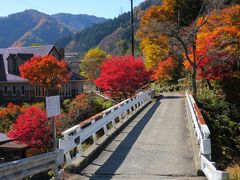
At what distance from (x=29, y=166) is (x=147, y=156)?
4.92 metres

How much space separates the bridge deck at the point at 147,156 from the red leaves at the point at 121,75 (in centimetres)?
1587

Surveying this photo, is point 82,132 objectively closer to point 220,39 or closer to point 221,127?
point 221,127

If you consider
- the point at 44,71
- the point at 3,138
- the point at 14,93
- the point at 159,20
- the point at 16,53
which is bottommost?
the point at 3,138

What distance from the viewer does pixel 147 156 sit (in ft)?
Result: 41.0

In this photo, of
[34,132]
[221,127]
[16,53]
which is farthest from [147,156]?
[16,53]

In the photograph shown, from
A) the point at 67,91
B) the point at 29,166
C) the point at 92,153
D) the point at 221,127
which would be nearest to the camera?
the point at 29,166

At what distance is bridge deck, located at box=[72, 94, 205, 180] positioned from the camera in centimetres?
1048

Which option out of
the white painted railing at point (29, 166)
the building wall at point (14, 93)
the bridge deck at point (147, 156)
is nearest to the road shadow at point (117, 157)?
the bridge deck at point (147, 156)

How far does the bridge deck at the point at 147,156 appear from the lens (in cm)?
1048

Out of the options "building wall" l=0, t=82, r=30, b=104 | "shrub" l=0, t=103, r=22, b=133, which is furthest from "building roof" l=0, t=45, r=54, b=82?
"shrub" l=0, t=103, r=22, b=133

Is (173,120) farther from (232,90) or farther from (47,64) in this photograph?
(47,64)

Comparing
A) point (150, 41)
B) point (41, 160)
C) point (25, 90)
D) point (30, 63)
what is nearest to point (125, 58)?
point (30, 63)

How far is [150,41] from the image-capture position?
172ft

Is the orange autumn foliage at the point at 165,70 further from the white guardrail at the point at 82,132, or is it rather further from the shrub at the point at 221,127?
the white guardrail at the point at 82,132
